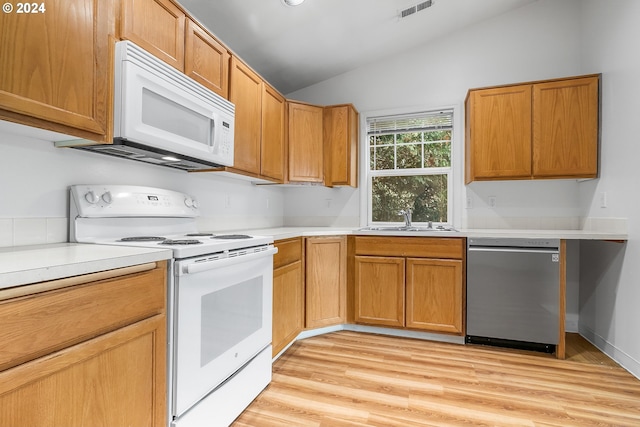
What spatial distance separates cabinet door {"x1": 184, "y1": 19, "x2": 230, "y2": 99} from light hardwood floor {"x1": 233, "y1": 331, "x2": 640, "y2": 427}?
6.22ft

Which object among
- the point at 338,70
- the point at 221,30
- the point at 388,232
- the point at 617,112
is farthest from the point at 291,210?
the point at 617,112

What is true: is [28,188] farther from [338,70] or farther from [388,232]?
[338,70]

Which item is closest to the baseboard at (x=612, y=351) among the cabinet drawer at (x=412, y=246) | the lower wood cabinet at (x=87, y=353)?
the cabinet drawer at (x=412, y=246)

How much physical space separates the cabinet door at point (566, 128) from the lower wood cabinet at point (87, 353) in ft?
9.67

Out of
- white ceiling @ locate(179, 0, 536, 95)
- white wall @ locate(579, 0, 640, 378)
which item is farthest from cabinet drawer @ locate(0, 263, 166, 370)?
white wall @ locate(579, 0, 640, 378)

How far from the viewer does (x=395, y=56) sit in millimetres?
3410

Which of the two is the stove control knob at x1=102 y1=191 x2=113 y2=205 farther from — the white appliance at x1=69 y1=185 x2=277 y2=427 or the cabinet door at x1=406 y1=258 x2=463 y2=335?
the cabinet door at x1=406 y1=258 x2=463 y2=335

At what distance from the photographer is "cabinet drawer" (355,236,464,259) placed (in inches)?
104

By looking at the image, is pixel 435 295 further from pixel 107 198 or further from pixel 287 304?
pixel 107 198

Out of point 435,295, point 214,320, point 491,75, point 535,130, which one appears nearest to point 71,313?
point 214,320

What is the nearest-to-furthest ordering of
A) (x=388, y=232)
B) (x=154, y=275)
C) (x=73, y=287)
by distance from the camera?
(x=73, y=287) → (x=154, y=275) → (x=388, y=232)

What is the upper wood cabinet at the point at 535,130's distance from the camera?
2.61 meters

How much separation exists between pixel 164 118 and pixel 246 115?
Answer: 848 mm

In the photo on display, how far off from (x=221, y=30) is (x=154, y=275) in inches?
78.7
